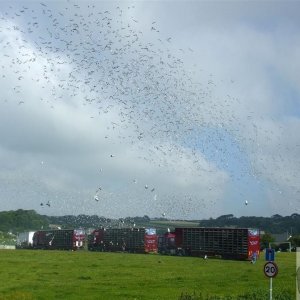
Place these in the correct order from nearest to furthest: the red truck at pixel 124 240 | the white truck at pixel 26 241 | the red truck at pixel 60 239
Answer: the red truck at pixel 124 240 → the red truck at pixel 60 239 → the white truck at pixel 26 241

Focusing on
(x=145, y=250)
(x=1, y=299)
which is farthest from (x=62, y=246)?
(x=1, y=299)

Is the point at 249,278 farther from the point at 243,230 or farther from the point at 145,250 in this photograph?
the point at 145,250

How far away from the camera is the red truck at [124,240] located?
92062 millimetres

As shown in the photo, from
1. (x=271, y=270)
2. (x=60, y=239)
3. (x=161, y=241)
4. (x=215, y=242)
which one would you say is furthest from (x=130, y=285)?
(x=60, y=239)

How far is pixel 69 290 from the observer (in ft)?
110

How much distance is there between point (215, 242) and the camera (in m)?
78.6

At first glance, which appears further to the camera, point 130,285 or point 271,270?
point 130,285

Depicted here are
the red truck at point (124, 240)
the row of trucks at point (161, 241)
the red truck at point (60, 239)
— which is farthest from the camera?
the red truck at point (60, 239)

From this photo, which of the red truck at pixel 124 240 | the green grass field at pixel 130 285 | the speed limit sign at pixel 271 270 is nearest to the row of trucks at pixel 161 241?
the red truck at pixel 124 240

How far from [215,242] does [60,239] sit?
44.5 meters

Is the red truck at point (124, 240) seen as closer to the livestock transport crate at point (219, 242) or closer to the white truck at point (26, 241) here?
the livestock transport crate at point (219, 242)

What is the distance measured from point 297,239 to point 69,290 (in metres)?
85.3

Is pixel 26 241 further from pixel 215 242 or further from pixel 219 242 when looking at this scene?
pixel 219 242

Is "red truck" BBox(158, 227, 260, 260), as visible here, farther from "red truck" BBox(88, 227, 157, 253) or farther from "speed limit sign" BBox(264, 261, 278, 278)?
"speed limit sign" BBox(264, 261, 278, 278)
